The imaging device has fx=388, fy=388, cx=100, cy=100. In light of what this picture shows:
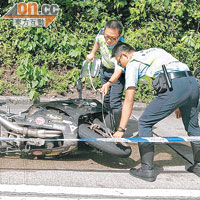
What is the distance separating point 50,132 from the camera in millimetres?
4480

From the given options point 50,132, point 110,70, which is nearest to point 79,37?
point 110,70

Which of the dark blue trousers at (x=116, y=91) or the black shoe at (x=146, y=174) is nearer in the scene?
the black shoe at (x=146, y=174)

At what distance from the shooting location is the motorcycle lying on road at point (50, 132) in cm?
441

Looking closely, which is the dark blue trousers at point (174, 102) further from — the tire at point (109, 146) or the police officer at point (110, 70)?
the police officer at point (110, 70)

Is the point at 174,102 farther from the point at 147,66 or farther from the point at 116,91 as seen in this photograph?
the point at 116,91

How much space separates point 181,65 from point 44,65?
5123 millimetres

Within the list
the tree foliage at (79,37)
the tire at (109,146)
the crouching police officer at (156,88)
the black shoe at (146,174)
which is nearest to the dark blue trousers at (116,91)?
the tire at (109,146)

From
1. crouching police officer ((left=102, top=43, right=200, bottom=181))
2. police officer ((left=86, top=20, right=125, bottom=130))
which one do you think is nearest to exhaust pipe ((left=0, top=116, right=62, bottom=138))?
crouching police officer ((left=102, top=43, right=200, bottom=181))

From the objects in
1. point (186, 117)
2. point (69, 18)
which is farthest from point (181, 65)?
point (69, 18)

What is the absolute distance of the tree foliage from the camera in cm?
858

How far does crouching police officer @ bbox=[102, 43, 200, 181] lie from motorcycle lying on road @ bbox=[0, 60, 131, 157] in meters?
0.31

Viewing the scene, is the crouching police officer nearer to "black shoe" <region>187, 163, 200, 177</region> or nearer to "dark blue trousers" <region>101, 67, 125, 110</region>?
"black shoe" <region>187, 163, 200, 177</region>

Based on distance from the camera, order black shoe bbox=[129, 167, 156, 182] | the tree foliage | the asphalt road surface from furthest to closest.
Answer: the tree foliage < black shoe bbox=[129, 167, 156, 182] < the asphalt road surface

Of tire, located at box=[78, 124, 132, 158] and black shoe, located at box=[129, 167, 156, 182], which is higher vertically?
tire, located at box=[78, 124, 132, 158]
